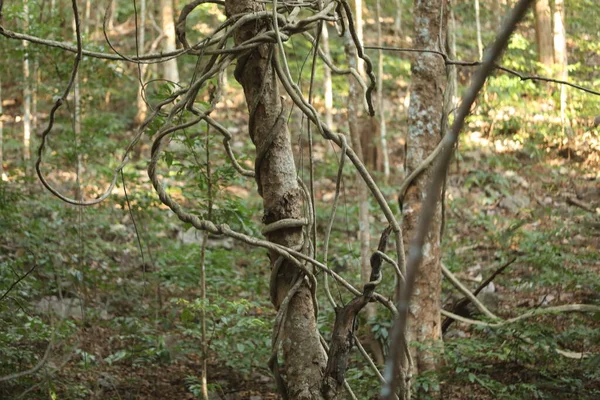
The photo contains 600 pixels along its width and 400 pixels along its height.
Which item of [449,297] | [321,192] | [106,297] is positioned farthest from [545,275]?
[321,192]

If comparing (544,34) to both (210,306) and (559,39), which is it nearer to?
(559,39)

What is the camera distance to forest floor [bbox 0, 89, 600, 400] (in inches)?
135

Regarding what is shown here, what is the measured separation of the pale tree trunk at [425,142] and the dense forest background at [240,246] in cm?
27

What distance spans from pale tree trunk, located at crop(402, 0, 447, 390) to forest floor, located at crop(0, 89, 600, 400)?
0.28 m

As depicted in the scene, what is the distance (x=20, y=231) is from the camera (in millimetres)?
4508

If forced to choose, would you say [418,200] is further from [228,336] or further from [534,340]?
[228,336]

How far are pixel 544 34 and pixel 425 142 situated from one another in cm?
773

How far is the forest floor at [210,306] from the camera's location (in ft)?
11.3

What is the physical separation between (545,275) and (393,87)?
9459mm

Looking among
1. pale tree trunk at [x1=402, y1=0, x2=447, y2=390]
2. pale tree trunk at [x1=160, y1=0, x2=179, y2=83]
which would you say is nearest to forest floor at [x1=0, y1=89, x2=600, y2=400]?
pale tree trunk at [x1=402, y1=0, x2=447, y2=390]

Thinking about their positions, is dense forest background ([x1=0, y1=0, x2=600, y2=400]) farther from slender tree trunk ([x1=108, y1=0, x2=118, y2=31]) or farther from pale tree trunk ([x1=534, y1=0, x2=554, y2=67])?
slender tree trunk ([x1=108, y1=0, x2=118, y2=31])

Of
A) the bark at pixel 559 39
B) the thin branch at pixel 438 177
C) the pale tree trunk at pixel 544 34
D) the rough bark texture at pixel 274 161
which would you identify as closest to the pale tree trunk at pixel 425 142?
the rough bark texture at pixel 274 161

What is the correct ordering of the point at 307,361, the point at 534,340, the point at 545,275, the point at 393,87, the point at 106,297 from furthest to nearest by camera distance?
the point at 393,87, the point at 106,297, the point at 545,275, the point at 534,340, the point at 307,361

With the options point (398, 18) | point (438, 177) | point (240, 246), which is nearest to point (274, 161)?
point (438, 177)
